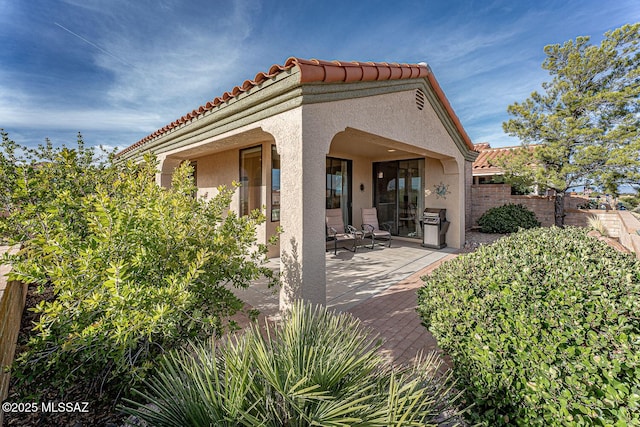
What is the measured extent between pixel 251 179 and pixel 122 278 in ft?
24.2

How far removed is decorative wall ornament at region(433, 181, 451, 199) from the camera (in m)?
10.9

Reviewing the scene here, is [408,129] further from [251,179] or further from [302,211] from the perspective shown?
[251,179]

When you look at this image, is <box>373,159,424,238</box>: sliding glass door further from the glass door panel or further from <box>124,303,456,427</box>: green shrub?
<box>124,303,456,427</box>: green shrub

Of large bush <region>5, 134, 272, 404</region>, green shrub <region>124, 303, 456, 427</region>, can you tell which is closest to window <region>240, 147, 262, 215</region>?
large bush <region>5, 134, 272, 404</region>

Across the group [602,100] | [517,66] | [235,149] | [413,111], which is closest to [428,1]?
[413,111]

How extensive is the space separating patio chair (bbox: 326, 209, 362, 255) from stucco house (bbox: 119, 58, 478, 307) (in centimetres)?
89

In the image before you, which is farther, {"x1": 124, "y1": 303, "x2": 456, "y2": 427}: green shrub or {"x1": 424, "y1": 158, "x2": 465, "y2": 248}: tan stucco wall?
{"x1": 424, "y1": 158, "x2": 465, "y2": 248}: tan stucco wall

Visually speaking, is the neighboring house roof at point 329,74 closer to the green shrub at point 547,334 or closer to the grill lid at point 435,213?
the green shrub at point 547,334

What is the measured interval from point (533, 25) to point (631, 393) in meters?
11.7

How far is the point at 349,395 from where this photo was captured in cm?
183

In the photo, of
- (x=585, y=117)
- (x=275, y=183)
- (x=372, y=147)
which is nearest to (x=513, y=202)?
(x=585, y=117)

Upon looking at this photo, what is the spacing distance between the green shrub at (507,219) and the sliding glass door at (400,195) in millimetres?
4493

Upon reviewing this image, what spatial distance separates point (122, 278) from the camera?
232cm

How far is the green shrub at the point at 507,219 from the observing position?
13048 mm
